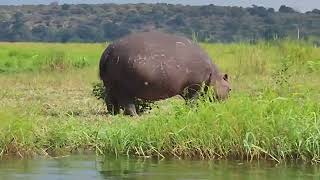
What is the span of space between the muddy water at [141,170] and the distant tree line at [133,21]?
121ft

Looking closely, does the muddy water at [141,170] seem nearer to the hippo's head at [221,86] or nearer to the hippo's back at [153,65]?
the hippo's back at [153,65]

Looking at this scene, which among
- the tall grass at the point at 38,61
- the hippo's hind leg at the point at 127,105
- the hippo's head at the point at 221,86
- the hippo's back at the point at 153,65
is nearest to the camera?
the hippo's back at the point at 153,65

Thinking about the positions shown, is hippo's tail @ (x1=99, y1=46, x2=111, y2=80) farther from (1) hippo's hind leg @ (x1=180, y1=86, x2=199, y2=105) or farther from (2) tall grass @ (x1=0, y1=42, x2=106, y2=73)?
(2) tall grass @ (x1=0, y1=42, x2=106, y2=73)

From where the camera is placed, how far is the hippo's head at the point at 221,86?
1427 centimetres

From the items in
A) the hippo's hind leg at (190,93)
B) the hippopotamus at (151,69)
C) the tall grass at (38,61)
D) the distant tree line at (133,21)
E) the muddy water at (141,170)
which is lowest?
the distant tree line at (133,21)

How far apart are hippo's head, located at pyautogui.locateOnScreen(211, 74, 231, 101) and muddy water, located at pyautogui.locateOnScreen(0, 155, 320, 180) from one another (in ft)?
14.5

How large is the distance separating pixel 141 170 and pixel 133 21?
2043 inches

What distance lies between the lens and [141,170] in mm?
9344

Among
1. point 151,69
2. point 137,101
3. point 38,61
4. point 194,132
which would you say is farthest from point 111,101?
point 38,61

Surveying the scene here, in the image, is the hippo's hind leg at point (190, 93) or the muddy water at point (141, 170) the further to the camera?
the hippo's hind leg at point (190, 93)

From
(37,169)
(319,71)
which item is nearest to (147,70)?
(37,169)

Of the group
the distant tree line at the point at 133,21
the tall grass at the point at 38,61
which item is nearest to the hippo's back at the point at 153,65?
the tall grass at the point at 38,61

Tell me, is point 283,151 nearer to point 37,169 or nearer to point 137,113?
point 37,169

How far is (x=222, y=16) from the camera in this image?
61.1 meters
